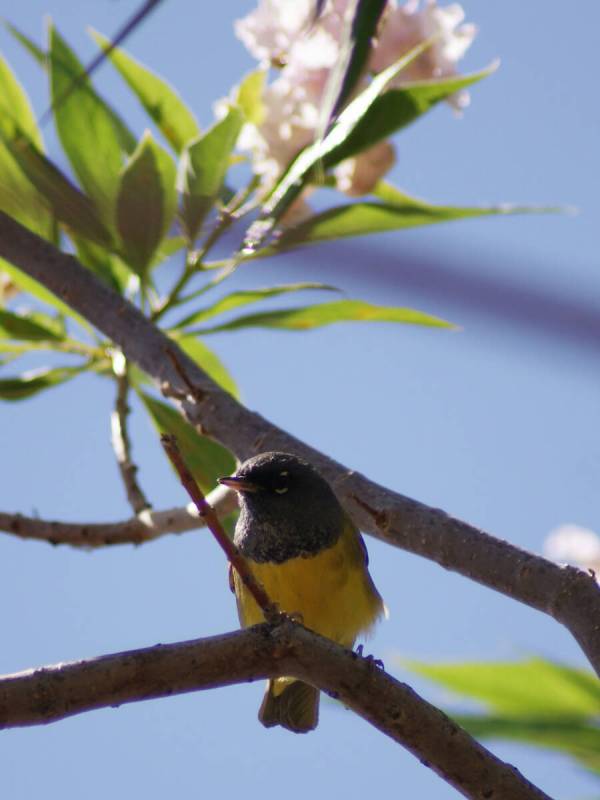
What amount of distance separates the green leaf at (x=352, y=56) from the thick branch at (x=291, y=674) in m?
0.57

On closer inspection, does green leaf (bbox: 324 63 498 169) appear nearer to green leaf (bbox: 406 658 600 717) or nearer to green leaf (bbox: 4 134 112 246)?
green leaf (bbox: 4 134 112 246)

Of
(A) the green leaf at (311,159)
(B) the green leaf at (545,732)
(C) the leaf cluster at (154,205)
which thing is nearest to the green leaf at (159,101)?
(C) the leaf cluster at (154,205)

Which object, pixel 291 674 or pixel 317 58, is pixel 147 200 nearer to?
pixel 317 58

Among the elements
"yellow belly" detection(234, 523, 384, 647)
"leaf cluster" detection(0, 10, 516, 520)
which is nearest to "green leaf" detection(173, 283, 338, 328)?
"leaf cluster" detection(0, 10, 516, 520)

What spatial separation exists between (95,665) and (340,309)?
5.39 ft

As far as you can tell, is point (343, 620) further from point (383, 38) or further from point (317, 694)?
point (383, 38)

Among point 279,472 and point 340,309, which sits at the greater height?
point 340,309

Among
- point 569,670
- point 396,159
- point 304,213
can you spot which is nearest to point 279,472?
point 304,213

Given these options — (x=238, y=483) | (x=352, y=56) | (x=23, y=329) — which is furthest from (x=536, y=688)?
(x=352, y=56)

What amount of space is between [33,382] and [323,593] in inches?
38.1

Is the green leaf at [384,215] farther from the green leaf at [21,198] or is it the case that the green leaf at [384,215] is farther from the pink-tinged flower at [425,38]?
the green leaf at [21,198]

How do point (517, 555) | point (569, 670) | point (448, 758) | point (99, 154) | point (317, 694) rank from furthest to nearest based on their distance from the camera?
point (569, 670) → point (99, 154) → point (317, 694) → point (517, 555) → point (448, 758)

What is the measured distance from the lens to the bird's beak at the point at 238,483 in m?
2.08

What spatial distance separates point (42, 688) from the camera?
3.47 feet
